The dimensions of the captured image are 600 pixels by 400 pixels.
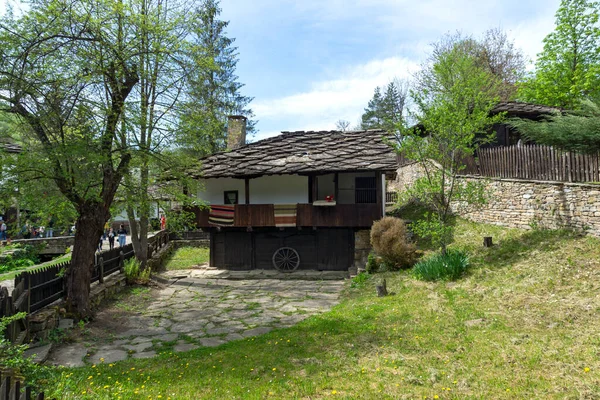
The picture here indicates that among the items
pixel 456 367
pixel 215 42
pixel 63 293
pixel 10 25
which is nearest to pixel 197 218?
pixel 63 293

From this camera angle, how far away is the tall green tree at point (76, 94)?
22.2 ft

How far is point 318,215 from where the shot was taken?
14.5m

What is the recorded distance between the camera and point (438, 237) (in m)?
10.3

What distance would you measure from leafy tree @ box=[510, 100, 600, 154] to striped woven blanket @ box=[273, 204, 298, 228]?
813 centimetres

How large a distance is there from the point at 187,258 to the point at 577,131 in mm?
15839

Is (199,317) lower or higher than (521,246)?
lower

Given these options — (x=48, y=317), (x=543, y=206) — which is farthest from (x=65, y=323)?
(x=543, y=206)

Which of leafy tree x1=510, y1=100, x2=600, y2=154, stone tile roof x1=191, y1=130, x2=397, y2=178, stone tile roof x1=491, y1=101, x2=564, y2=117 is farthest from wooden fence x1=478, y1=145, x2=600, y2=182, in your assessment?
stone tile roof x1=491, y1=101, x2=564, y2=117

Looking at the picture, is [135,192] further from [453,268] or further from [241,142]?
[241,142]

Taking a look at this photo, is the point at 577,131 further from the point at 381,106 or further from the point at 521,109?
the point at 381,106

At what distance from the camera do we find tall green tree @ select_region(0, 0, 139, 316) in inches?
267

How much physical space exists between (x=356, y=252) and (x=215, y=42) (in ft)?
64.2

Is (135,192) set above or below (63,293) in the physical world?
above

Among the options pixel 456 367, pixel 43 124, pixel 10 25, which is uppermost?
pixel 10 25
